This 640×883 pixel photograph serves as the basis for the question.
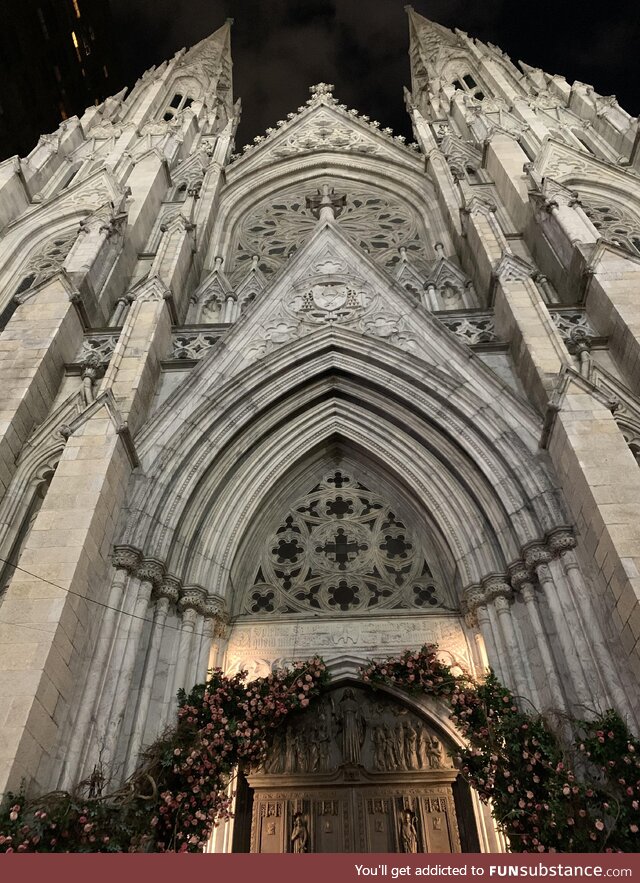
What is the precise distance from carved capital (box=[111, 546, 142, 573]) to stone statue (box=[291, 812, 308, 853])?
3.40 metres

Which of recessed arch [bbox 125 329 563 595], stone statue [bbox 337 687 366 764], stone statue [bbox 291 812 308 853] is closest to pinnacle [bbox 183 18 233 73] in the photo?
recessed arch [bbox 125 329 563 595]

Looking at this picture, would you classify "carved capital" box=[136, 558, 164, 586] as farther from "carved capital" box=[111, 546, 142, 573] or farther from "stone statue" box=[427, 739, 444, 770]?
"stone statue" box=[427, 739, 444, 770]

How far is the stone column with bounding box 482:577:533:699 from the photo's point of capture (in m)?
7.47

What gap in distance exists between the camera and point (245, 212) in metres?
18.4

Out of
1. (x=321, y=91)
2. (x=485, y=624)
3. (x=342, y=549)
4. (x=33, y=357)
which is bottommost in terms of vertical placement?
(x=485, y=624)

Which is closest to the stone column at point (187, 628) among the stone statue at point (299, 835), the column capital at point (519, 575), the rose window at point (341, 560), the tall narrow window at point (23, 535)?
the rose window at point (341, 560)

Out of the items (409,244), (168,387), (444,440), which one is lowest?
(444,440)

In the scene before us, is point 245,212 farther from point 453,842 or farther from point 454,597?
point 453,842

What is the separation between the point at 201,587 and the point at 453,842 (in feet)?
13.5

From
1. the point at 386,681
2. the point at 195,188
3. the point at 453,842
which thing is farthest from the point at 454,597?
the point at 195,188

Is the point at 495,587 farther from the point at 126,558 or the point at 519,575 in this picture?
the point at 126,558

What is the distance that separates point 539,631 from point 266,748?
3402mm

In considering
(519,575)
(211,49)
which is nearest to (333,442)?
(519,575)

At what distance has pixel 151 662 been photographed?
7.62m
